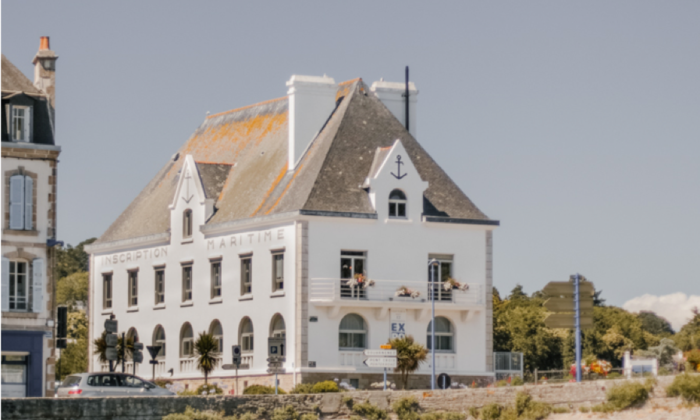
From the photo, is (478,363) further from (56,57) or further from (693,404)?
(693,404)

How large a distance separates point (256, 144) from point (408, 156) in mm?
10464

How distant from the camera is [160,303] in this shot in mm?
73000

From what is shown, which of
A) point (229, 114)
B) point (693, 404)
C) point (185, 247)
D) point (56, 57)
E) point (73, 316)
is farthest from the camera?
point (73, 316)

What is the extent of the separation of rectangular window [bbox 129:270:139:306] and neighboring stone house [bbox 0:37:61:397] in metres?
17.5

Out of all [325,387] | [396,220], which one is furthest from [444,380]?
[396,220]

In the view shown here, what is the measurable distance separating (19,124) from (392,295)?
687 inches

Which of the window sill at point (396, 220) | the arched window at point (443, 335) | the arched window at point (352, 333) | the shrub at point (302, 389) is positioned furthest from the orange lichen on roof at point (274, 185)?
the shrub at point (302, 389)

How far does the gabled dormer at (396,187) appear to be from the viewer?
65.8 meters

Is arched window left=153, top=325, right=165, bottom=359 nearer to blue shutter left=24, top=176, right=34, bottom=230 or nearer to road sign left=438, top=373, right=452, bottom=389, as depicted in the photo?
road sign left=438, top=373, right=452, bottom=389

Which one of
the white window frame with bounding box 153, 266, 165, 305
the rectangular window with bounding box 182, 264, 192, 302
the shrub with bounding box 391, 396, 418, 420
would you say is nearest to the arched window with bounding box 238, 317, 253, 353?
the rectangular window with bounding box 182, 264, 192, 302

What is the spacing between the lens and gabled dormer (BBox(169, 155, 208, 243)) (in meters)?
70.9

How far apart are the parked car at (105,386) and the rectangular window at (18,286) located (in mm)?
4762

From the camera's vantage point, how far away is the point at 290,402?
47.5 metres

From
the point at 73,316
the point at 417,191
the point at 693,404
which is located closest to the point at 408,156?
the point at 417,191
